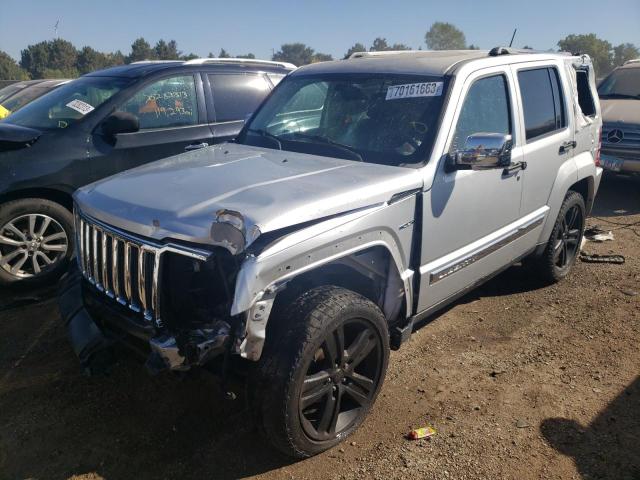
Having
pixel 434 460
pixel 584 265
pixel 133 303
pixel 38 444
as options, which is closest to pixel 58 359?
pixel 38 444

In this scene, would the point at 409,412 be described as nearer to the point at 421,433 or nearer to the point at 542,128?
the point at 421,433

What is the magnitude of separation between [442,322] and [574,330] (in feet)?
3.29

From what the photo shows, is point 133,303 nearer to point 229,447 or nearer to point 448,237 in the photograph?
point 229,447

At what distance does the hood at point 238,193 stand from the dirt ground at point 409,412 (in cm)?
78

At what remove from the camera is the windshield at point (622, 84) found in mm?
8812

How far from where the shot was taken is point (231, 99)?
5668 mm

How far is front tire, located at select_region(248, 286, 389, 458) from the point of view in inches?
95.4

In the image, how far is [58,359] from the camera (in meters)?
3.60

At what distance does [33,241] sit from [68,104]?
1445 millimetres

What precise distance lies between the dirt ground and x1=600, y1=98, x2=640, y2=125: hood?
4799 millimetres

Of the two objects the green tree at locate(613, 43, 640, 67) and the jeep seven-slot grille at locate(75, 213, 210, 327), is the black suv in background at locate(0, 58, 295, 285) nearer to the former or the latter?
the jeep seven-slot grille at locate(75, 213, 210, 327)

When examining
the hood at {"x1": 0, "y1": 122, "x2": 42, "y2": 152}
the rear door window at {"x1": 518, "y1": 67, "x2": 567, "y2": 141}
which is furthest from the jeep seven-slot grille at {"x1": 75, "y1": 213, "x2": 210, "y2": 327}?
the rear door window at {"x1": 518, "y1": 67, "x2": 567, "y2": 141}

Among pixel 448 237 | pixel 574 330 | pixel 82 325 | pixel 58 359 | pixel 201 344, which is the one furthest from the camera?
pixel 574 330

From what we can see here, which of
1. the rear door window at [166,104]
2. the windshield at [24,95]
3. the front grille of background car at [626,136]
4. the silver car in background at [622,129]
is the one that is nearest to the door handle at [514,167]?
the rear door window at [166,104]
